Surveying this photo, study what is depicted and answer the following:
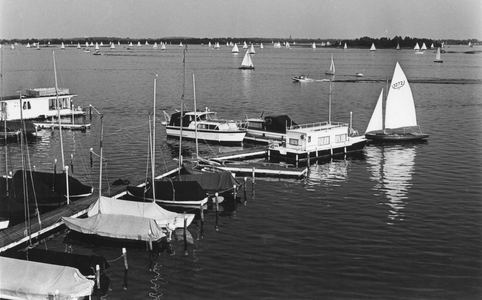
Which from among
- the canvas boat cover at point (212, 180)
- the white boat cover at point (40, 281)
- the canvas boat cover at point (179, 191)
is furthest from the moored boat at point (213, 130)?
the white boat cover at point (40, 281)

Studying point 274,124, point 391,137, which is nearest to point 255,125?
point 274,124

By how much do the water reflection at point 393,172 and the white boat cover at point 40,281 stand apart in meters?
27.1

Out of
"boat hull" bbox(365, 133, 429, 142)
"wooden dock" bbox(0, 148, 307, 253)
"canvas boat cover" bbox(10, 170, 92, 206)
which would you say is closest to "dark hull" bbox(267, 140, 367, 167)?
"wooden dock" bbox(0, 148, 307, 253)

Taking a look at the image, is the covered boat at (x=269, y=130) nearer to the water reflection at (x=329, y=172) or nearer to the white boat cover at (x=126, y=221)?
the water reflection at (x=329, y=172)

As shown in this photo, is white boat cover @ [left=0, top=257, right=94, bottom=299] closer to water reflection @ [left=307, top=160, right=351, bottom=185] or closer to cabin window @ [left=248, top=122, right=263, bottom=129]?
water reflection @ [left=307, top=160, right=351, bottom=185]

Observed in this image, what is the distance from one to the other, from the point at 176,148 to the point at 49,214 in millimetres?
36942

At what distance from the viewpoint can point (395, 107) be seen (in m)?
91.8

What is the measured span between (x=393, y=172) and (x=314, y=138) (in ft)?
37.5

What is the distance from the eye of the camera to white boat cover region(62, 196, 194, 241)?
43500 mm

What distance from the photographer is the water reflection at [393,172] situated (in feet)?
185

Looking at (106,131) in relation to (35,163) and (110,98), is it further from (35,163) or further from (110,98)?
(110,98)

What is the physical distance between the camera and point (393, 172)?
7025 centimetres

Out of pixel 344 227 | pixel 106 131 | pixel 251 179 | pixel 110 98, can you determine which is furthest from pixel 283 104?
pixel 344 227

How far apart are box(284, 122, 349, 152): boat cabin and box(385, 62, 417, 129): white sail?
14.2 meters
